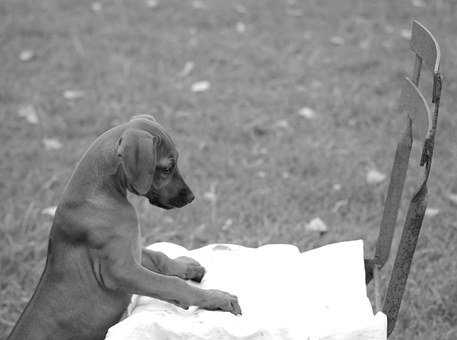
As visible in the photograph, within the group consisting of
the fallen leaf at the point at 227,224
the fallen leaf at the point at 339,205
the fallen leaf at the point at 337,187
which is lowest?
the fallen leaf at the point at 337,187

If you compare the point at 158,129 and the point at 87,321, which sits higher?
the point at 158,129

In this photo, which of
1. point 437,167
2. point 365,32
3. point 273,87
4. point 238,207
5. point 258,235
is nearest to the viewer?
point 258,235

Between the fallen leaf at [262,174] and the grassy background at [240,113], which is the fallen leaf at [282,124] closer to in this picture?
the grassy background at [240,113]

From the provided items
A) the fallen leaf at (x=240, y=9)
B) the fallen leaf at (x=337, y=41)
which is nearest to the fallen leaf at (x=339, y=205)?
the fallen leaf at (x=337, y=41)

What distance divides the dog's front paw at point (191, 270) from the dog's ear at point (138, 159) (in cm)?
40

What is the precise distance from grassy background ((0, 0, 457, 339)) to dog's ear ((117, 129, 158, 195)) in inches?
52.5

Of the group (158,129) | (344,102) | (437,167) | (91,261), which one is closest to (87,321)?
(91,261)

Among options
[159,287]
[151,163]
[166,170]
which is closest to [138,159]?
[151,163]

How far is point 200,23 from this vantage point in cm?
729

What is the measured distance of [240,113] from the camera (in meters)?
5.55

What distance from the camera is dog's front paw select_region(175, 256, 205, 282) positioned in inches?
108

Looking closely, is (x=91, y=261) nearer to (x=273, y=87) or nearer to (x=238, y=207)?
(x=238, y=207)

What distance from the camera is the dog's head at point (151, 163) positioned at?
250cm

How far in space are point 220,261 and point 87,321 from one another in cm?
58
